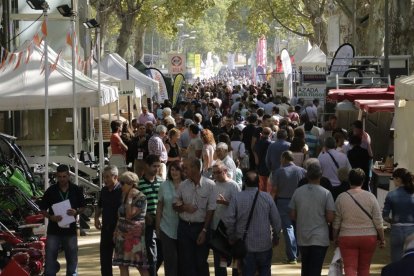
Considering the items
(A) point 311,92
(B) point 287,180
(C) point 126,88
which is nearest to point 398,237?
(B) point 287,180

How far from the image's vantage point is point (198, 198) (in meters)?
12.6

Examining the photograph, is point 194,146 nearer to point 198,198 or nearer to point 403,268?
point 198,198

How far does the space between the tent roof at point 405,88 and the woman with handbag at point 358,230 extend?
12.0 ft

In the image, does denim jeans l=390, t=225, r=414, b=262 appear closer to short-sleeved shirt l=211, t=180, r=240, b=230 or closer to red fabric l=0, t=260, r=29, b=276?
short-sleeved shirt l=211, t=180, r=240, b=230

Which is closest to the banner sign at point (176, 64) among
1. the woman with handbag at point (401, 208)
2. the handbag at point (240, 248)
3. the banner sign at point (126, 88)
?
the banner sign at point (126, 88)

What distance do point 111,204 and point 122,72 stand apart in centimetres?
2476

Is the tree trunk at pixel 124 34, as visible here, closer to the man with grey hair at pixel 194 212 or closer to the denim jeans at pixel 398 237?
the man with grey hair at pixel 194 212

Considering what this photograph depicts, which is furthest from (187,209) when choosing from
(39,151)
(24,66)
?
A: (39,151)

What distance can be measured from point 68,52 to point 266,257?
710 inches

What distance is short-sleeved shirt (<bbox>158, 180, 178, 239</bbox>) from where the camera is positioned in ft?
41.9

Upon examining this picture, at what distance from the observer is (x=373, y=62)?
3631cm

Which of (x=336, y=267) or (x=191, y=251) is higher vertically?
(x=191, y=251)

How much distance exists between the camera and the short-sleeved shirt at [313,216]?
41.0 feet

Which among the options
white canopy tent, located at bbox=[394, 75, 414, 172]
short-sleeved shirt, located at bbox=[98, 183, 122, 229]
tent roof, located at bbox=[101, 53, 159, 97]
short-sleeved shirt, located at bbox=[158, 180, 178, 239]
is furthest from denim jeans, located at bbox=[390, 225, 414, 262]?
tent roof, located at bbox=[101, 53, 159, 97]
